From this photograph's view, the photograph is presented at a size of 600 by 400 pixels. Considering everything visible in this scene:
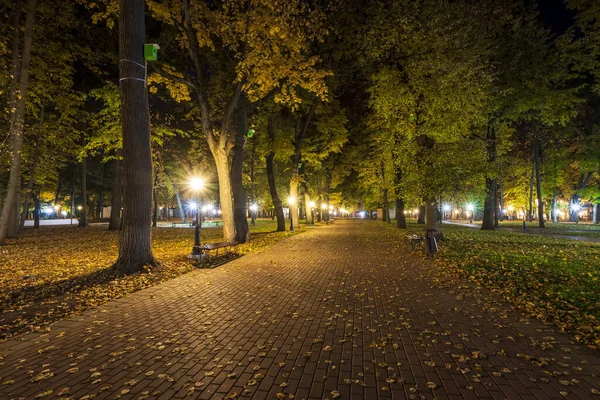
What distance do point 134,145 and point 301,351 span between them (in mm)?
7515

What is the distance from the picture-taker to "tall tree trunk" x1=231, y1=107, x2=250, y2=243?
16656 millimetres

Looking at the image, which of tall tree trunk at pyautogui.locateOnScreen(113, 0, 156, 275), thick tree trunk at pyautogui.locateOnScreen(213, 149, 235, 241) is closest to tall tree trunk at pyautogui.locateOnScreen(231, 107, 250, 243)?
thick tree trunk at pyautogui.locateOnScreen(213, 149, 235, 241)

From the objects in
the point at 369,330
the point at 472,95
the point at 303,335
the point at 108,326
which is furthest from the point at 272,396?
the point at 472,95

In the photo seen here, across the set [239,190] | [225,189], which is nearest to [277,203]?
[239,190]

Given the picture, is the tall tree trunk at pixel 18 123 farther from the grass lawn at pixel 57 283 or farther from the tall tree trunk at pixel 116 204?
the tall tree trunk at pixel 116 204

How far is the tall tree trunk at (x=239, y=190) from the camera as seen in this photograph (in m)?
16.7

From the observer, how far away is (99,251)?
13.0 metres

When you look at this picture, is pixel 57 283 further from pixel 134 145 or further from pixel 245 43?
pixel 245 43

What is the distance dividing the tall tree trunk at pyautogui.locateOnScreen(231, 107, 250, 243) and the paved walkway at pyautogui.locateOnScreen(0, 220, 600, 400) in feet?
31.6

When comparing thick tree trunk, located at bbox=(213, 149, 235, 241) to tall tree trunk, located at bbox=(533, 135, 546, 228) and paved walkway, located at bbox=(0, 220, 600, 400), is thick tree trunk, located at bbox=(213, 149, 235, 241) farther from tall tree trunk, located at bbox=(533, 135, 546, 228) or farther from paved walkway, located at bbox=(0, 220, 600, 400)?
tall tree trunk, located at bbox=(533, 135, 546, 228)

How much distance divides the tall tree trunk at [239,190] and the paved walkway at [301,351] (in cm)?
964

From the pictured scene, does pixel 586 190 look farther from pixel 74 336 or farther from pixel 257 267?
pixel 74 336

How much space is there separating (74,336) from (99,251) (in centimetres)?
999

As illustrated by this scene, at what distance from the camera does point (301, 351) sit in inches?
160
